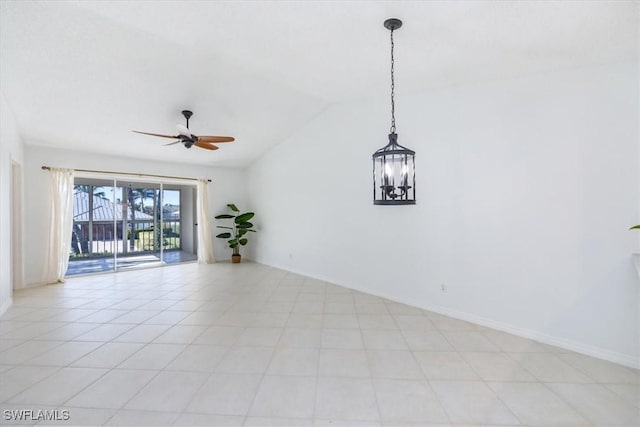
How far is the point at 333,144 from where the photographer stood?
16.4 feet

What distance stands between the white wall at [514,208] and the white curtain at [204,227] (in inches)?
156

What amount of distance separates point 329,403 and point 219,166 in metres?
6.50

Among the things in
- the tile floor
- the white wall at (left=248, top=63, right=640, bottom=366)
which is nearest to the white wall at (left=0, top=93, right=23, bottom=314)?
the tile floor

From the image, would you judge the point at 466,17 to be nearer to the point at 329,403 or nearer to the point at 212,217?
the point at 329,403

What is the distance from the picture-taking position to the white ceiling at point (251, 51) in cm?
227

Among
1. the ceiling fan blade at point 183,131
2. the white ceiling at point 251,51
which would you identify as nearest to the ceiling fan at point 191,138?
the ceiling fan blade at point 183,131

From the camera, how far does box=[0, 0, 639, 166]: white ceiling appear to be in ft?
7.45

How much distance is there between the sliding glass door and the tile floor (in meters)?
3.04

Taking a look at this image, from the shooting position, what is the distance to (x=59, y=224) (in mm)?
5195

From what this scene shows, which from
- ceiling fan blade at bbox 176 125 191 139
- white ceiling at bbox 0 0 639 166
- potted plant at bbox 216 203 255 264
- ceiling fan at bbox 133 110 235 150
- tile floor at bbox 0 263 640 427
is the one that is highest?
white ceiling at bbox 0 0 639 166

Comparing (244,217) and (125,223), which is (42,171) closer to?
(125,223)

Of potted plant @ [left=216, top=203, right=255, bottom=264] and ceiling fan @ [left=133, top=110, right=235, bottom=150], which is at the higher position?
ceiling fan @ [left=133, top=110, right=235, bottom=150]
